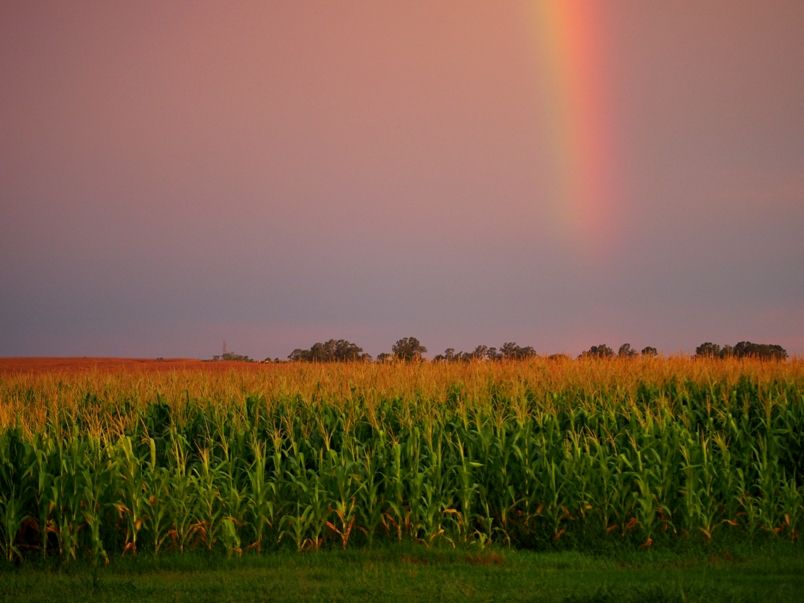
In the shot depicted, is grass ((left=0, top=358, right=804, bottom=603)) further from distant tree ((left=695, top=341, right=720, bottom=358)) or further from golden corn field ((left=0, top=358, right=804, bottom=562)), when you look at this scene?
distant tree ((left=695, top=341, right=720, bottom=358))

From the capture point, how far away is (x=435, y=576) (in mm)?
9625

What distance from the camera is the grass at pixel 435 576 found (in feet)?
29.0

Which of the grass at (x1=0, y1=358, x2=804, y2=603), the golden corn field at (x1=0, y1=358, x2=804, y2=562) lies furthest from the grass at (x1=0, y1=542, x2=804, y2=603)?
the golden corn field at (x1=0, y1=358, x2=804, y2=562)

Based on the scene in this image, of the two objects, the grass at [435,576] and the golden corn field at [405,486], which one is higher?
the golden corn field at [405,486]

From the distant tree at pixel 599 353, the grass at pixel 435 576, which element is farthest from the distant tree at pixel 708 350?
the grass at pixel 435 576

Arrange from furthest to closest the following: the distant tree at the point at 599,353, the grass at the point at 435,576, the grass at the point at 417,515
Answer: the distant tree at the point at 599,353 → the grass at the point at 417,515 → the grass at the point at 435,576

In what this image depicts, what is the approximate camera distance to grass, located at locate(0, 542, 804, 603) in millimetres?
8836

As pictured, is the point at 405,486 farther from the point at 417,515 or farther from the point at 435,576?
the point at 435,576

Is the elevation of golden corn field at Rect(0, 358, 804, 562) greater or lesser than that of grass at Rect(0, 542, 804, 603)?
greater

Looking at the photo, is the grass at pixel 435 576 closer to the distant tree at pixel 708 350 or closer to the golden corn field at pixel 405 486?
the golden corn field at pixel 405 486

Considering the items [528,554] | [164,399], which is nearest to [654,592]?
[528,554]

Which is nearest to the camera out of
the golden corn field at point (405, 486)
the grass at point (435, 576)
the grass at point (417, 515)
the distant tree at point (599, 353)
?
the grass at point (435, 576)

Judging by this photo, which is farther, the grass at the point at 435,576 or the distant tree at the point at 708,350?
the distant tree at the point at 708,350

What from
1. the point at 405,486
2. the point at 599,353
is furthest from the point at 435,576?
the point at 599,353
